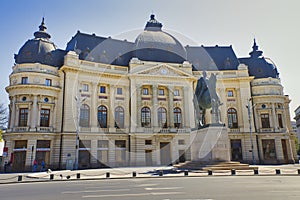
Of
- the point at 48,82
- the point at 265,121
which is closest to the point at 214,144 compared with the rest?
the point at 48,82

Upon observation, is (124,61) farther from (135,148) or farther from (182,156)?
(182,156)

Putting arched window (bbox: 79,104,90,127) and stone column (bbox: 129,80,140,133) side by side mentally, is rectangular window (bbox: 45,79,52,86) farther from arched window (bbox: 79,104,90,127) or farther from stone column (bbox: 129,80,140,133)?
stone column (bbox: 129,80,140,133)

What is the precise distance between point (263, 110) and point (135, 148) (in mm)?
26491

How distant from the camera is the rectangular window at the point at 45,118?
3788cm

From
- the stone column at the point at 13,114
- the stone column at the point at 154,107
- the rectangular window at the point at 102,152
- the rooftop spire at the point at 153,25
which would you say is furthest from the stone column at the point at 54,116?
the rooftop spire at the point at 153,25

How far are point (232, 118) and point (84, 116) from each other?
2882 centimetres

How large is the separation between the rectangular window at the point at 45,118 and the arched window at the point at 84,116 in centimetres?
507

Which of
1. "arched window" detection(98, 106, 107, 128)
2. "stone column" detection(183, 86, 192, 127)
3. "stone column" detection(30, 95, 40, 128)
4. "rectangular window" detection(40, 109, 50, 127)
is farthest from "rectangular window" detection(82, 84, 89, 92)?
"stone column" detection(183, 86, 192, 127)

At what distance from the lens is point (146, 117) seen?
44.7 m

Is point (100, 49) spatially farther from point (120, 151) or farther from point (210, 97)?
point (210, 97)

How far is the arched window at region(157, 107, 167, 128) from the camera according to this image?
147 feet

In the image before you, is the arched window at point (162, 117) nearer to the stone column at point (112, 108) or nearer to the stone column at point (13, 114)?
the stone column at point (112, 108)

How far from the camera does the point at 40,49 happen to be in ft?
133

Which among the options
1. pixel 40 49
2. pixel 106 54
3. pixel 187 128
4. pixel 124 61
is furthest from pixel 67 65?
pixel 187 128
